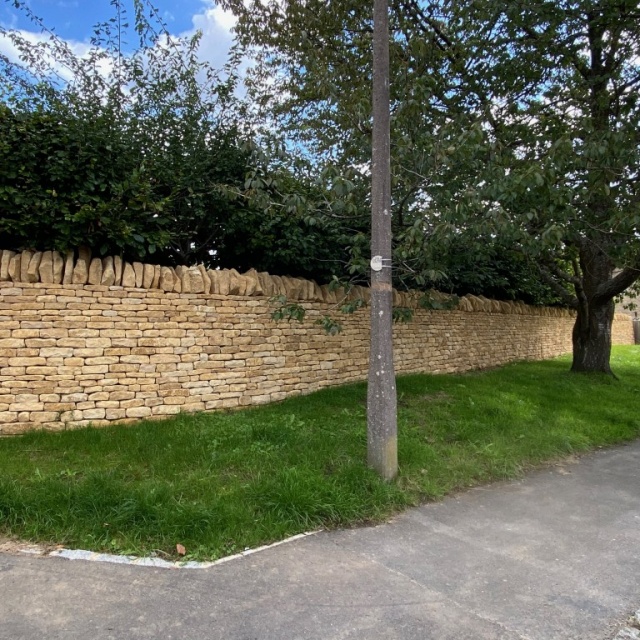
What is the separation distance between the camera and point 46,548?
10.3ft

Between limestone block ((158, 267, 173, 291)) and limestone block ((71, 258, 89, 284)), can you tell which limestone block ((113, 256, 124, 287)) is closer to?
limestone block ((71, 258, 89, 284))

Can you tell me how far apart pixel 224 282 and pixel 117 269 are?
4.11 ft

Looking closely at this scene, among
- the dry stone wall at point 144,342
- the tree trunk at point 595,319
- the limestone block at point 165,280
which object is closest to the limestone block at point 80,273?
the dry stone wall at point 144,342

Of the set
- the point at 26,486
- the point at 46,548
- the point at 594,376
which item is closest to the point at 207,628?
the point at 46,548

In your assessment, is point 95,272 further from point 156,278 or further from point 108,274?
point 156,278

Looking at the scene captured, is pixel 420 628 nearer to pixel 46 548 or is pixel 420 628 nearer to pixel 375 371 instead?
pixel 375 371

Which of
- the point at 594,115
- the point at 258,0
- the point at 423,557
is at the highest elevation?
the point at 258,0

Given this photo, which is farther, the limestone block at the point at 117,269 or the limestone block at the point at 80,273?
the limestone block at the point at 117,269

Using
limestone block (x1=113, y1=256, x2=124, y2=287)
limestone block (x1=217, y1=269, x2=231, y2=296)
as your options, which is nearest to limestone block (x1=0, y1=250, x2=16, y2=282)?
limestone block (x1=113, y1=256, x2=124, y2=287)

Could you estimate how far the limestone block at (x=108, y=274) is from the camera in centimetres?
523

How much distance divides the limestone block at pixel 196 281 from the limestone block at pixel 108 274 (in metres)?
0.87

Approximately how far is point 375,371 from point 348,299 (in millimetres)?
3370

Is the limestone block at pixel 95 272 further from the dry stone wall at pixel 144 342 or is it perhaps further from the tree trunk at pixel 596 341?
the tree trunk at pixel 596 341

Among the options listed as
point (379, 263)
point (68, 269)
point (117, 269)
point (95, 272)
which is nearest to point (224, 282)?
point (117, 269)
